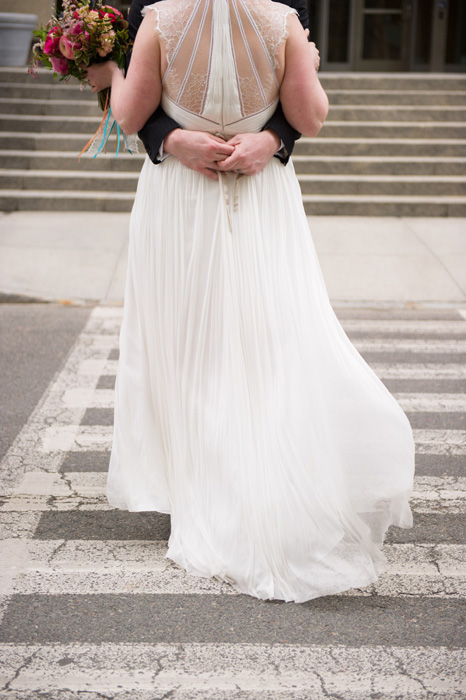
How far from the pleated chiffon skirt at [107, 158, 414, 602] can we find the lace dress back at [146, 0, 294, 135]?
258 millimetres

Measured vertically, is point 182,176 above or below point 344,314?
above

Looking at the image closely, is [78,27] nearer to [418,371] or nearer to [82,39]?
[82,39]

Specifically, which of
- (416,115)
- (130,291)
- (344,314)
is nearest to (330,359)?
(130,291)

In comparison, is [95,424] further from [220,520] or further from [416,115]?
[416,115]

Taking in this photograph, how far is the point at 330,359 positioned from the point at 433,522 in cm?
104

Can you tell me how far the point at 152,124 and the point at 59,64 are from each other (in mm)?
476

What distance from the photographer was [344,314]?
758cm

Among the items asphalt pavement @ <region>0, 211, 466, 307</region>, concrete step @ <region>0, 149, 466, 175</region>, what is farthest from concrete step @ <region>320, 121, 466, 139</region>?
asphalt pavement @ <region>0, 211, 466, 307</region>

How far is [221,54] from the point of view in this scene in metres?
3.02

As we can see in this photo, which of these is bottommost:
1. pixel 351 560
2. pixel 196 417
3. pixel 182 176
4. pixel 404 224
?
pixel 404 224

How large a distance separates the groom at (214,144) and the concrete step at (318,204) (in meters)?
7.86

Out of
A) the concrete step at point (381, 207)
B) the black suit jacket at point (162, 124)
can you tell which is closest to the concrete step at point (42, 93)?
the concrete step at point (381, 207)

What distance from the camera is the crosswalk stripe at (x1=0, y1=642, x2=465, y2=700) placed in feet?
8.70

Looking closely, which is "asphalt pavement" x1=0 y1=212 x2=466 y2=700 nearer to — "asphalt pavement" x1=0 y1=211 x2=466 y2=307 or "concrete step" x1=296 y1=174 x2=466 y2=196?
"asphalt pavement" x1=0 y1=211 x2=466 y2=307
